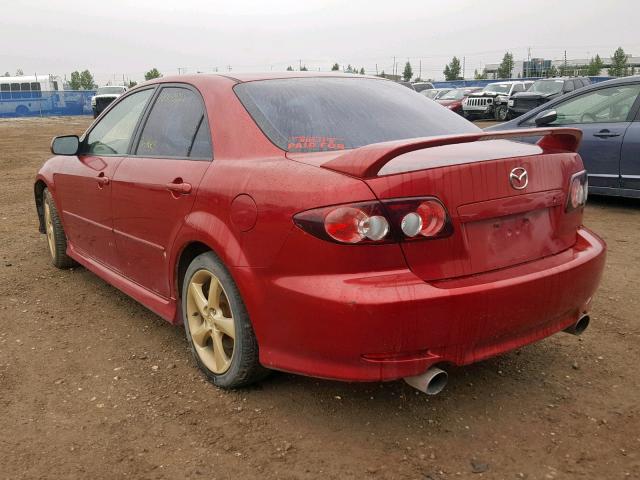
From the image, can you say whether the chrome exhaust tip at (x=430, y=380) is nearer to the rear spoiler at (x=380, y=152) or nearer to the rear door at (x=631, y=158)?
the rear spoiler at (x=380, y=152)

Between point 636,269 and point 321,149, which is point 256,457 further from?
point 636,269

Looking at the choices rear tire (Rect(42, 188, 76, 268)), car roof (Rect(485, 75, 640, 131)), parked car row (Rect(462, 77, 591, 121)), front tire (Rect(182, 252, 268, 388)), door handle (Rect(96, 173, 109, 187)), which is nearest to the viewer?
front tire (Rect(182, 252, 268, 388))

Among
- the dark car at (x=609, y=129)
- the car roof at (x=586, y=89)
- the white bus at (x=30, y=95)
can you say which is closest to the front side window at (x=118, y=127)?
the car roof at (x=586, y=89)

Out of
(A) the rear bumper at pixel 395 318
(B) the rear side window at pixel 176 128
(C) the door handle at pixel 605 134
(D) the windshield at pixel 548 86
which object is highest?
(D) the windshield at pixel 548 86

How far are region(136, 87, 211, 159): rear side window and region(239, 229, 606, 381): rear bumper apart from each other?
2.91ft

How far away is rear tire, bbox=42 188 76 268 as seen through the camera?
16.0 ft

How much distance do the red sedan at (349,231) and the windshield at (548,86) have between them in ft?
68.1

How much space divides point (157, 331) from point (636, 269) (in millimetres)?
3602

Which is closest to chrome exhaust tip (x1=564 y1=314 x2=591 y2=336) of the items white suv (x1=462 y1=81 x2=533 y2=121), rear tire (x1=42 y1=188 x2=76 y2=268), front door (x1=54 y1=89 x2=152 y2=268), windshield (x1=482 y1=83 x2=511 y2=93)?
front door (x1=54 y1=89 x2=152 y2=268)

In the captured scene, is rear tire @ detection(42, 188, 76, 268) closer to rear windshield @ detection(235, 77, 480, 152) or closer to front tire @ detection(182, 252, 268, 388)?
front tire @ detection(182, 252, 268, 388)

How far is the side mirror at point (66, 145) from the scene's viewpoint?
4.27 meters

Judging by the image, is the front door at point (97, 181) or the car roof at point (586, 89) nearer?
the front door at point (97, 181)

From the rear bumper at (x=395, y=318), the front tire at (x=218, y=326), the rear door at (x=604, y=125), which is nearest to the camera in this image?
the rear bumper at (x=395, y=318)

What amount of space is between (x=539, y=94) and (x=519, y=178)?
2041cm
